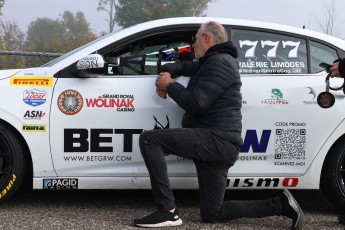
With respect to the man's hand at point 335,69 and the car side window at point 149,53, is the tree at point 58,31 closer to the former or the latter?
the car side window at point 149,53

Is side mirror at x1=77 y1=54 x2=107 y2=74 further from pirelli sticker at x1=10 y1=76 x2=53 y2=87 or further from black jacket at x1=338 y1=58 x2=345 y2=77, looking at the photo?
black jacket at x1=338 y1=58 x2=345 y2=77

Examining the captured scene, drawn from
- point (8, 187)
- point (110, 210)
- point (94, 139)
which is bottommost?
point (110, 210)

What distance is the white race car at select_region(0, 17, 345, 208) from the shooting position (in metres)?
3.78

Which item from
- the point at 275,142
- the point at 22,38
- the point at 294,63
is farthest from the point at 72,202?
the point at 22,38

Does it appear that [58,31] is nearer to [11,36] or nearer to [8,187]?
[11,36]

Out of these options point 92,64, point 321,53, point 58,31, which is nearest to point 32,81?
point 92,64

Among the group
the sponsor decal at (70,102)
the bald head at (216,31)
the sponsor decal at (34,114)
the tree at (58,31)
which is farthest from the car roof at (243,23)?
the tree at (58,31)

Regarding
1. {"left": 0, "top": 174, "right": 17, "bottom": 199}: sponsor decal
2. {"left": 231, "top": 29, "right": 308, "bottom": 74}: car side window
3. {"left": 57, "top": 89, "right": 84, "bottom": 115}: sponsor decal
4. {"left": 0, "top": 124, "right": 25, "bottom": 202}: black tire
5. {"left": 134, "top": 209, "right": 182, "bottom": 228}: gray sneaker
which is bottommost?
{"left": 134, "top": 209, "right": 182, "bottom": 228}: gray sneaker

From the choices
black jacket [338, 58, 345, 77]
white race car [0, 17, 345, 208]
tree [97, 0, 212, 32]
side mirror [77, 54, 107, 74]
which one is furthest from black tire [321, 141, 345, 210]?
tree [97, 0, 212, 32]

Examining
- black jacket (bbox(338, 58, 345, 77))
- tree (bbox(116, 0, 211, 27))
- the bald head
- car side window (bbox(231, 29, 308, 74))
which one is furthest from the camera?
tree (bbox(116, 0, 211, 27))

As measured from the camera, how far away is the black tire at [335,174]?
13.1 feet

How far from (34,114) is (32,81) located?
25 cm

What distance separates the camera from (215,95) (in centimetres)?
353

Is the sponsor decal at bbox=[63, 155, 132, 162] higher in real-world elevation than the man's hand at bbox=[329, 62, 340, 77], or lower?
lower
